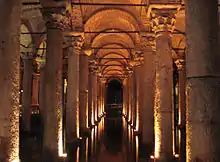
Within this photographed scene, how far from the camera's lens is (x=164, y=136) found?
838 cm

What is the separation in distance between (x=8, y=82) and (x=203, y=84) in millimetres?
3315

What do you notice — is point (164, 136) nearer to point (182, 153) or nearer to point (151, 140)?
point (182, 153)

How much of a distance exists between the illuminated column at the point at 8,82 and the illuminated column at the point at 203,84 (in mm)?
3054

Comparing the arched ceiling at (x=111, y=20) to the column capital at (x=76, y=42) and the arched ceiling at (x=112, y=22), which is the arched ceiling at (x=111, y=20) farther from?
the column capital at (x=76, y=42)

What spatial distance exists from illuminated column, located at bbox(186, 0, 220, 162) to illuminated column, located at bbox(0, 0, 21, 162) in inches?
120

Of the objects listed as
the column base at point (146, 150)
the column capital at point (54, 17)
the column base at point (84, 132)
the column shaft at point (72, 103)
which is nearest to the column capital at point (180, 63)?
the column base at point (84, 132)

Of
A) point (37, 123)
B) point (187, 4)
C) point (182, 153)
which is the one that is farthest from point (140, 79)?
point (37, 123)

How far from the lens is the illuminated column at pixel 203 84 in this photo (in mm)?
4047

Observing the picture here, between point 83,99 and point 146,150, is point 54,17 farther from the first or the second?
point 83,99

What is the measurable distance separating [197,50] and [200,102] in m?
0.81

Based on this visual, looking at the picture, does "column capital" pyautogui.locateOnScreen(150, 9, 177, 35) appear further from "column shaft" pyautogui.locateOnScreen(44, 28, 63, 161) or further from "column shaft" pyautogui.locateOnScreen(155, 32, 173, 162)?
"column shaft" pyautogui.locateOnScreen(44, 28, 63, 161)

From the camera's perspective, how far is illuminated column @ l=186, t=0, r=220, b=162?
A: 4.05 m

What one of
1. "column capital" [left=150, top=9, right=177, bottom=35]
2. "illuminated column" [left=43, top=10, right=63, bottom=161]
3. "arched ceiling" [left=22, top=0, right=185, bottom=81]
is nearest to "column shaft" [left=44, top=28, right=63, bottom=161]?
"illuminated column" [left=43, top=10, right=63, bottom=161]

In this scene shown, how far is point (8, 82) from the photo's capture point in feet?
15.9
